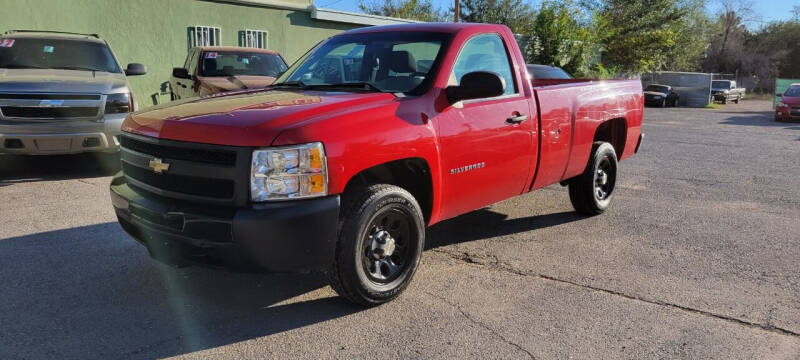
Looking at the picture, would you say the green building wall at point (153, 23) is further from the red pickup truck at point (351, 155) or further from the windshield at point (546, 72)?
the red pickup truck at point (351, 155)

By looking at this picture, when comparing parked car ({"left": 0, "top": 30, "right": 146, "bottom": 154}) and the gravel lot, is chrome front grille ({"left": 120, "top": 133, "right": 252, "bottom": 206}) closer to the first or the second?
the gravel lot

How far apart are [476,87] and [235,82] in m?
6.39

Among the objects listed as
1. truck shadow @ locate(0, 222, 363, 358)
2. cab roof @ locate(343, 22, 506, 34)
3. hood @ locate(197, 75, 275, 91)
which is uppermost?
cab roof @ locate(343, 22, 506, 34)

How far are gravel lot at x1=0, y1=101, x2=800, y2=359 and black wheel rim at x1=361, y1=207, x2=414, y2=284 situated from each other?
0.22m

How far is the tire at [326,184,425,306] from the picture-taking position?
3.38 metres

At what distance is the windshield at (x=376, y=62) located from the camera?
4.16 m

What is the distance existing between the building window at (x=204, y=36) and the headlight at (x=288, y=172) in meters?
13.9

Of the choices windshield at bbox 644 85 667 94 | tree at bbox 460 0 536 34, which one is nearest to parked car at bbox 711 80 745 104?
windshield at bbox 644 85 667 94

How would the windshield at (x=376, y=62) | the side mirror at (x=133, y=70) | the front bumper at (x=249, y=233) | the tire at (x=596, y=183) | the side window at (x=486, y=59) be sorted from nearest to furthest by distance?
the front bumper at (x=249, y=233), the windshield at (x=376, y=62), the side window at (x=486, y=59), the tire at (x=596, y=183), the side mirror at (x=133, y=70)

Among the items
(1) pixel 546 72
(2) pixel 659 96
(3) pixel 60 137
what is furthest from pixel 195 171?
(2) pixel 659 96

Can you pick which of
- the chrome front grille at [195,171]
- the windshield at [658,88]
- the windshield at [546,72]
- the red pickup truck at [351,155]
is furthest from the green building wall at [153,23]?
the windshield at [658,88]

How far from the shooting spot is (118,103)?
7.29 m

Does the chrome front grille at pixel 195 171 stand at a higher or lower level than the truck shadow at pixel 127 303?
higher

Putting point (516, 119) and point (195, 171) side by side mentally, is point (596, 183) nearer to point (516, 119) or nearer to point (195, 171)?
point (516, 119)
